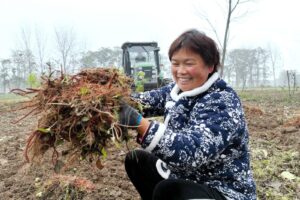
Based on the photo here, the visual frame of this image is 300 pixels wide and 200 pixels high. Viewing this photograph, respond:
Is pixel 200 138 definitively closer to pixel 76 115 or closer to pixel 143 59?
pixel 76 115

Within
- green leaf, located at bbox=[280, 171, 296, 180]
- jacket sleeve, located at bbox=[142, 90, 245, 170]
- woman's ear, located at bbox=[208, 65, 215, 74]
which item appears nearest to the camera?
jacket sleeve, located at bbox=[142, 90, 245, 170]

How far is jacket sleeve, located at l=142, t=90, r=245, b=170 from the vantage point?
1608 mm

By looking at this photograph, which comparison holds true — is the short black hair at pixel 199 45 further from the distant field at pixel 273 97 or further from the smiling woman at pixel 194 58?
the distant field at pixel 273 97

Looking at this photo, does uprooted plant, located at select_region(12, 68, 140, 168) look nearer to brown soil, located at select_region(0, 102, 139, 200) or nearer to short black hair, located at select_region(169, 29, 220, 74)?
short black hair, located at select_region(169, 29, 220, 74)

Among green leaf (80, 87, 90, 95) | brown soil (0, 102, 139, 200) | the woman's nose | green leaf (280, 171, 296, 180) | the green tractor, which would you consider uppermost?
the green tractor

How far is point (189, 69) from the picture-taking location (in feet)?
6.03

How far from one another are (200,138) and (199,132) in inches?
1.4

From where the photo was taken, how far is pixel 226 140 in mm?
1680

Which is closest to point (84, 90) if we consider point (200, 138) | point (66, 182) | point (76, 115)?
point (76, 115)

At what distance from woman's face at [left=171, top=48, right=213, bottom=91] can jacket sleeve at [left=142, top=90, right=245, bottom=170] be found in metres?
0.17

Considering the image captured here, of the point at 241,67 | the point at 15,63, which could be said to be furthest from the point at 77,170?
the point at 241,67

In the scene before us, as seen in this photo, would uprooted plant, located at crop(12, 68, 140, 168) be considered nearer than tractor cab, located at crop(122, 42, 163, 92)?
Yes

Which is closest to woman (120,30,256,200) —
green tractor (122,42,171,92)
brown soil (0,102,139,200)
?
brown soil (0,102,139,200)

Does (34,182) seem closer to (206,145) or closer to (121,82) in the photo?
(121,82)
